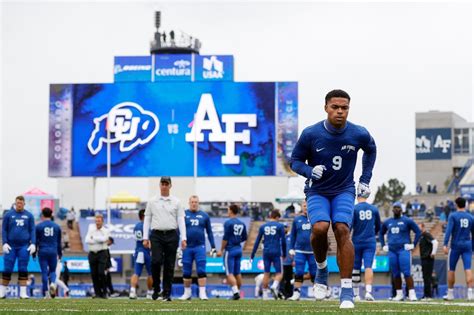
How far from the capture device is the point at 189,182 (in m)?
60.9

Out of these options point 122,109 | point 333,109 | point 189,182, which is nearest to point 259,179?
point 189,182

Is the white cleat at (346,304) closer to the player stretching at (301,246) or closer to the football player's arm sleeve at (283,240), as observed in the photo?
the player stretching at (301,246)

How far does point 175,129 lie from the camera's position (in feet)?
192

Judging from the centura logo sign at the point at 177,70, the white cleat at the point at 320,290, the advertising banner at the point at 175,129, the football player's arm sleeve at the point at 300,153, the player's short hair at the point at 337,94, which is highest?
the centura logo sign at the point at 177,70

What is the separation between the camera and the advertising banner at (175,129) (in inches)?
2288

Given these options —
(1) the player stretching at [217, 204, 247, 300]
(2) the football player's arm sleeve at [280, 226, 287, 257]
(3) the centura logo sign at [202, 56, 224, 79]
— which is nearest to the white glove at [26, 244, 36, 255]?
(1) the player stretching at [217, 204, 247, 300]

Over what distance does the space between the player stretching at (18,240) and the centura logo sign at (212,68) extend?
3947 cm

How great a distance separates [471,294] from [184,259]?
5.24m

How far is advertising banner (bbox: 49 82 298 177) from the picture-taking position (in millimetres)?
58125

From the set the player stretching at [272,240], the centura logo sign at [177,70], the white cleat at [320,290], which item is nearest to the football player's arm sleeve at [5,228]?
the player stretching at [272,240]

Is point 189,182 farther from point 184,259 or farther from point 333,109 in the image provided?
point 333,109

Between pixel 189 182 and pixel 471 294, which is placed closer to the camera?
pixel 471 294

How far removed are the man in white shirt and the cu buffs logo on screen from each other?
34491 millimetres

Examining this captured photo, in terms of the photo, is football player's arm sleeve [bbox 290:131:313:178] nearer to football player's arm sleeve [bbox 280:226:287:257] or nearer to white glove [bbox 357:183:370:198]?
white glove [bbox 357:183:370:198]
